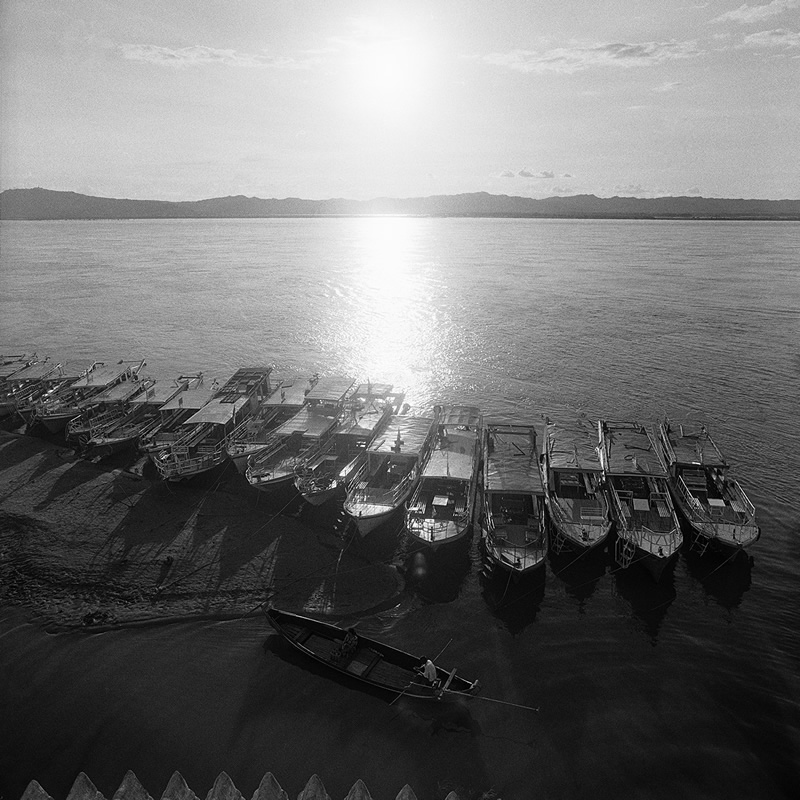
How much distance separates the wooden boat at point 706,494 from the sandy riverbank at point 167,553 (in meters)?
17.8

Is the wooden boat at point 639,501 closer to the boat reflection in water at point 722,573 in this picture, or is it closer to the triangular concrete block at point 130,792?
the boat reflection in water at point 722,573

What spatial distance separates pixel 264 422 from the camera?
4438cm

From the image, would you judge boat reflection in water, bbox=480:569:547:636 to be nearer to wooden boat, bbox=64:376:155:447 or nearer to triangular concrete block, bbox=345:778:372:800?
triangular concrete block, bbox=345:778:372:800

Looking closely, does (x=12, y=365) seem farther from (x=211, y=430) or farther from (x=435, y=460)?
(x=435, y=460)

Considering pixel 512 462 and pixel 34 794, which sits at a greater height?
pixel 34 794

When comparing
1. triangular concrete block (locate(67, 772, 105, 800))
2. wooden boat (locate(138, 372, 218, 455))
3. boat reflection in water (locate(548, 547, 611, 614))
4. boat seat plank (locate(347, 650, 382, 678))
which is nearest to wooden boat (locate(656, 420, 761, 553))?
boat reflection in water (locate(548, 547, 611, 614))

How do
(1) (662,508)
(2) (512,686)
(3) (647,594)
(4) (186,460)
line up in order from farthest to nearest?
(4) (186,460)
(1) (662,508)
(3) (647,594)
(2) (512,686)

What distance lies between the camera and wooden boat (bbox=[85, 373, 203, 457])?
43.0 metres

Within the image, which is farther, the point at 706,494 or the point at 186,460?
the point at 186,460

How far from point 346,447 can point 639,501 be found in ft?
66.6

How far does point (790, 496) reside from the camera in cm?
3788

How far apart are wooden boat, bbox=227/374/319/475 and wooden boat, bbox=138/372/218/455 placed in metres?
4.42

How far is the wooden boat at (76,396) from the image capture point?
46.9 m

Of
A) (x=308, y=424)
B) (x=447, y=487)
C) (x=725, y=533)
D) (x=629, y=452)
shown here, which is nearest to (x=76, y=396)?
(x=308, y=424)
